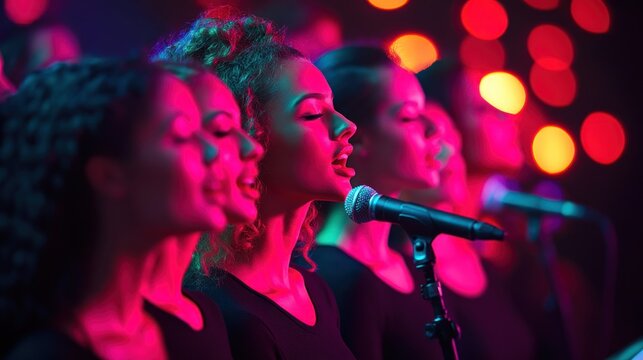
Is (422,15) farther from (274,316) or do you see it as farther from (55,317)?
(55,317)

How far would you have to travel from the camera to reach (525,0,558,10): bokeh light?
4.85m

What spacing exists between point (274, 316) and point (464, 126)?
53.5 inches

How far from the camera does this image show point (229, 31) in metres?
2.02

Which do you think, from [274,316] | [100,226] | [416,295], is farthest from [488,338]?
[100,226]

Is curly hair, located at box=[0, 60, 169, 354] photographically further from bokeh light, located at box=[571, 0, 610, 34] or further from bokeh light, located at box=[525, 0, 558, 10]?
bokeh light, located at box=[571, 0, 610, 34]

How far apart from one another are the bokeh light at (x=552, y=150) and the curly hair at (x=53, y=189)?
11.9ft

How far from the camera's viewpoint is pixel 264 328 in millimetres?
1822

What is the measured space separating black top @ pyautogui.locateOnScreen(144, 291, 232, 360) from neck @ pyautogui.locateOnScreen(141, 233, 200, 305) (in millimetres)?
29

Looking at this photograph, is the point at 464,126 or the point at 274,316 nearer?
the point at 274,316

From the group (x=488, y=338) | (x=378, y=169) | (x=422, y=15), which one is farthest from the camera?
(x=422, y=15)

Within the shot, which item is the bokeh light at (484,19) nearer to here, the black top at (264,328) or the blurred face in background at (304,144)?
the blurred face in background at (304,144)

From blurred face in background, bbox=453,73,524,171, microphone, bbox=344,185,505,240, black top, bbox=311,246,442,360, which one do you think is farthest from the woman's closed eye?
blurred face in background, bbox=453,73,524,171

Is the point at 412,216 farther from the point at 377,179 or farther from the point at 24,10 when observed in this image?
the point at 24,10

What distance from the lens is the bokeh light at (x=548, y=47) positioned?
189 inches
